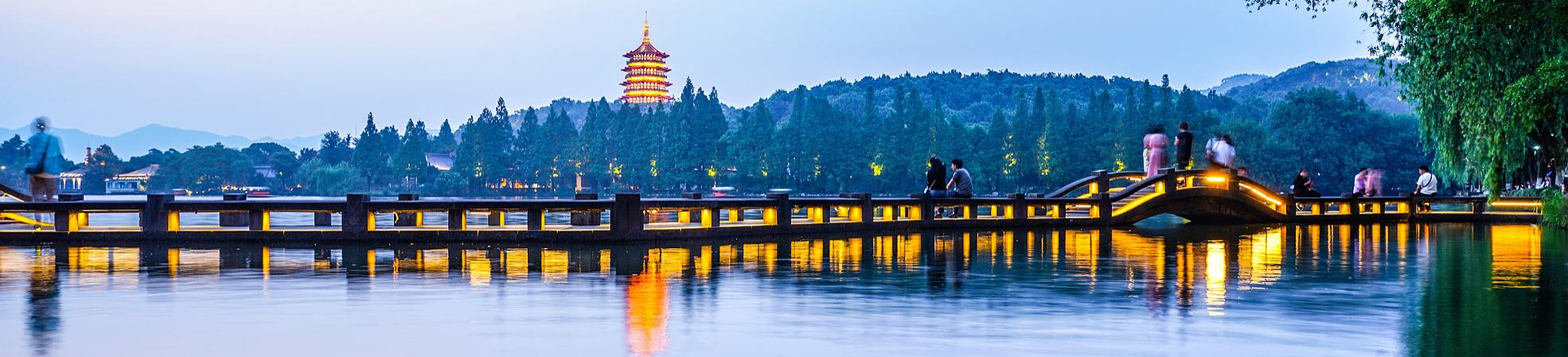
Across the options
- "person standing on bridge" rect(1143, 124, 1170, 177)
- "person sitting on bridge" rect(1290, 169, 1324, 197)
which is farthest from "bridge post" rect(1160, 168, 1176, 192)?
"person sitting on bridge" rect(1290, 169, 1324, 197)

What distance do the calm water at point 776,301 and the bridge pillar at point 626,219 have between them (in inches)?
50.2

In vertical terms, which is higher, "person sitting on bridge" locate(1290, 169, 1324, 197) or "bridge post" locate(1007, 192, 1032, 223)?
"person sitting on bridge" locate(1290, 169, 1324, 197)

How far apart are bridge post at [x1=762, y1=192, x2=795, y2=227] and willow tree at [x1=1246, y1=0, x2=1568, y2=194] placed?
36.8ft

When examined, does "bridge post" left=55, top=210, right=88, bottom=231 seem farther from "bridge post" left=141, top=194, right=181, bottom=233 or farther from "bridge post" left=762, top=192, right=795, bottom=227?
"bridge post" left=762, top=192, right=795, bottom=227

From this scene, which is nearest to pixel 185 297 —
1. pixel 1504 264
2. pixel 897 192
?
pixel 1504 264

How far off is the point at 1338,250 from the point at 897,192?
110548 millimetres

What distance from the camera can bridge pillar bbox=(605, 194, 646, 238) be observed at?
23.3m

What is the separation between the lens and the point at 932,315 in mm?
11656

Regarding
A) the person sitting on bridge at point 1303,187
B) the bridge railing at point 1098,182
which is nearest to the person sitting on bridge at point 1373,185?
the person sitting on bridge at point 1303,187

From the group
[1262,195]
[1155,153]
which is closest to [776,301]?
[1155,153]

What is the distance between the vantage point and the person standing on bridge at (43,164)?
26.0m

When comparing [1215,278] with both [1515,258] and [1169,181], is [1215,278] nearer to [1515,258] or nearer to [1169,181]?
[1515,258]

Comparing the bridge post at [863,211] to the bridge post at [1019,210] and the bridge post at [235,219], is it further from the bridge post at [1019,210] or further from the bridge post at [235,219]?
the bridge post at [235,219]

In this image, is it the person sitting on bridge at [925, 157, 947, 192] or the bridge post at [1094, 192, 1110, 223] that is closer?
the person sitting on bridge at [925, 157, 947, 192]
